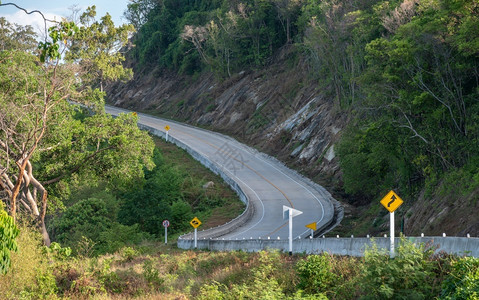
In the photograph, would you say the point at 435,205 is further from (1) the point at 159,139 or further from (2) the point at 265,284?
(1) the point at 159,139

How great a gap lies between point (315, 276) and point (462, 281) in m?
4.00

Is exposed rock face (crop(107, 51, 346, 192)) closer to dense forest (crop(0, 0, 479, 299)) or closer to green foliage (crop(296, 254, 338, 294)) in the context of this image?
dense forest (crop(0, 0, 479, 299))

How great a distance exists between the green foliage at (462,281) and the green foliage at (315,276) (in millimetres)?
3125

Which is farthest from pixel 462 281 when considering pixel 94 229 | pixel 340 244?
pixel 94 229

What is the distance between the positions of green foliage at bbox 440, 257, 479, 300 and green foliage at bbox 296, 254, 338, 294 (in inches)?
123

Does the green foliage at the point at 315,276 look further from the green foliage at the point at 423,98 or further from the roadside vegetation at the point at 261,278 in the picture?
the green foliage at the point at 423,98

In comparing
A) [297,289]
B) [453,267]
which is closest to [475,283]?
[453,267]

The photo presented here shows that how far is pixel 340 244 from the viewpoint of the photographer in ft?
67.6

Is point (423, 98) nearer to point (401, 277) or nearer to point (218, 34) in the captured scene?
point (401, 277)

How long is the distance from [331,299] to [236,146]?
5324 centimetres

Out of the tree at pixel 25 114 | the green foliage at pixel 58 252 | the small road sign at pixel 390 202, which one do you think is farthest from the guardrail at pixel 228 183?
the small road sign at pixel 390 202

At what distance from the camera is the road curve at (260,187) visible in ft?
139

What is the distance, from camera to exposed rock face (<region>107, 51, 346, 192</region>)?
57438mm

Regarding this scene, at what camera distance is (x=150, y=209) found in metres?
45.5
